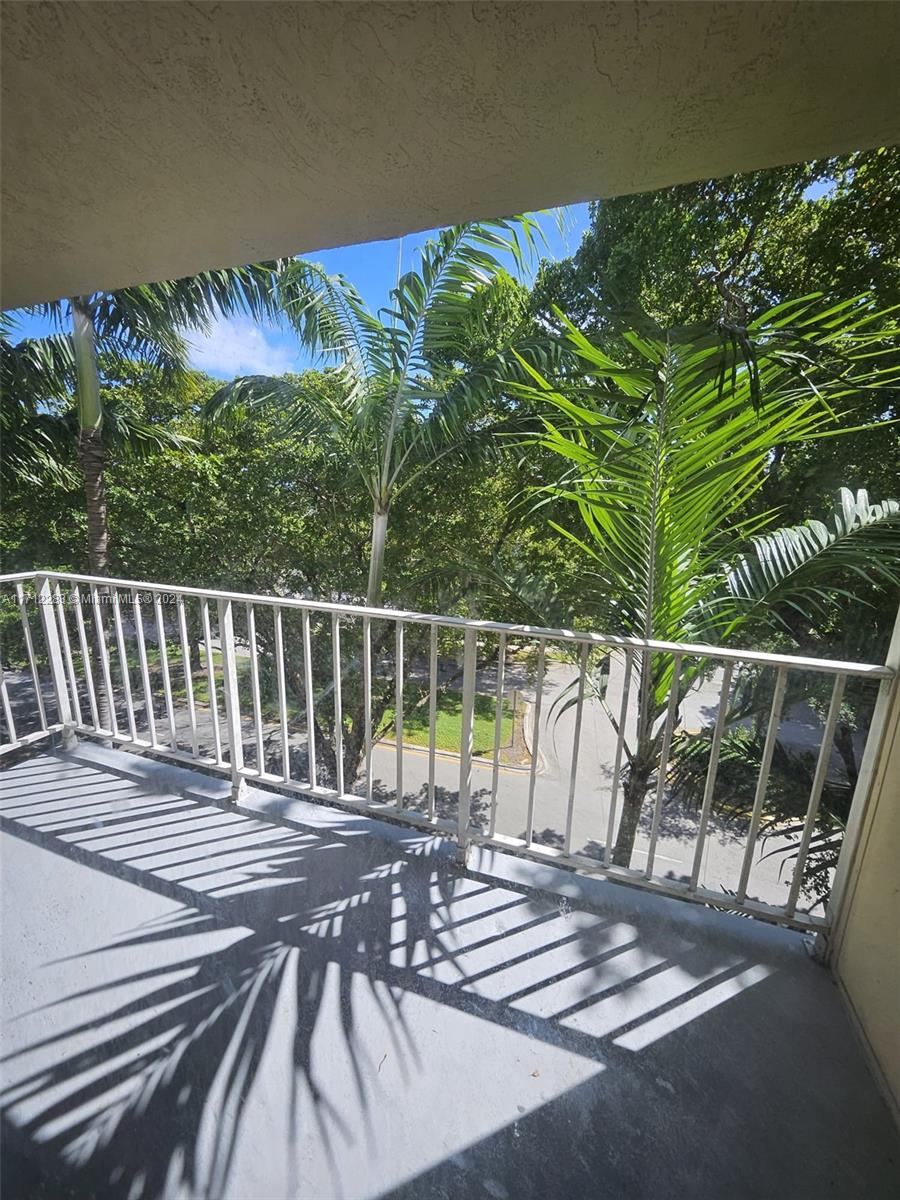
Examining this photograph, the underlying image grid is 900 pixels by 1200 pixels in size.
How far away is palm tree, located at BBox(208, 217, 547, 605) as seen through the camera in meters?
3.73

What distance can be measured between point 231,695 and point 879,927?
7.51ft

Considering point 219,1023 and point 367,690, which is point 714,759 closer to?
point 367,690

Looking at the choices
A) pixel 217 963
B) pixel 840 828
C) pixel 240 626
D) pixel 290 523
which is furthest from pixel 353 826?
pixel 290 523

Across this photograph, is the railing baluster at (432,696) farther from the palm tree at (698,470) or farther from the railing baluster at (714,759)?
the railing baluster at (714,759)

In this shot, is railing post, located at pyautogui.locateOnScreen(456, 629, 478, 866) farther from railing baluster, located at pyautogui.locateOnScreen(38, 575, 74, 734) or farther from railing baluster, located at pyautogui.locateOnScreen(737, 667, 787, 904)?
railing baluster, located at pyautogui.locateOnScreen(38, 575, 74, 734)

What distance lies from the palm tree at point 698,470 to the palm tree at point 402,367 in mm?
2221

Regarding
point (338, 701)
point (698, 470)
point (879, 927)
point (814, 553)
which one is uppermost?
point (698, 470)

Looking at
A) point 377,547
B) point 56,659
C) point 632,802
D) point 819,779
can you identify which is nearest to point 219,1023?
point 819,779

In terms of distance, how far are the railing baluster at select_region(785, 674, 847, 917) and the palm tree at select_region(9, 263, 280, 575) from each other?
16.4 feet

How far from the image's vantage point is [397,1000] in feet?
Result: 4.18

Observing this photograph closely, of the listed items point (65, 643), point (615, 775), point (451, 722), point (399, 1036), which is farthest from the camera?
point (451, 722)

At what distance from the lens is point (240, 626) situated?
6.16 metres

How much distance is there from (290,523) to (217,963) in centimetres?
576

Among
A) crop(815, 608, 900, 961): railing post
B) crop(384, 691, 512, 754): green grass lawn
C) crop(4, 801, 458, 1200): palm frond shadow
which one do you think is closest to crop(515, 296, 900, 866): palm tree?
crop(815, 608, 900, 961): railing post
